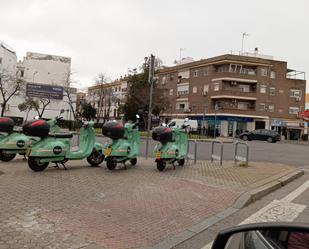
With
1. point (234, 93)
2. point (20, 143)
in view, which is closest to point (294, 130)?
point (234, 93)

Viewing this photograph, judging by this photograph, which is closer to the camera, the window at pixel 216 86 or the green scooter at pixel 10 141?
the green scooter at pixel 10 141

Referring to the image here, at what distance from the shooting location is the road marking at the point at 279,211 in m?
5.72

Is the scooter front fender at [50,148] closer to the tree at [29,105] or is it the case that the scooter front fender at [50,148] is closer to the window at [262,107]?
the tree at [29,105]

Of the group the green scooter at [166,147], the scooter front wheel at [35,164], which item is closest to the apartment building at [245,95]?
the green scooter at [166,147]

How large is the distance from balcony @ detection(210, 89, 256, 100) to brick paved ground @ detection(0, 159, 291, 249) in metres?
41.8

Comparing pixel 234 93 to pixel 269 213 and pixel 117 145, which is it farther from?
pixel 269 213

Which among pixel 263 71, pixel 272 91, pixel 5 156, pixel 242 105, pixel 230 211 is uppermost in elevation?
pixel 263 71

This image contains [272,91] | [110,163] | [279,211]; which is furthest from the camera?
[272,91]

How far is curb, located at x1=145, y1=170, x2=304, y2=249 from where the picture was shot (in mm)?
4480

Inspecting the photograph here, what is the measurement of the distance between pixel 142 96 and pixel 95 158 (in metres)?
34.0

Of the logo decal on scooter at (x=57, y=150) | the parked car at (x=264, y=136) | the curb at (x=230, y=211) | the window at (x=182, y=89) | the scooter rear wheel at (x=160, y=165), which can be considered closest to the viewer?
the curb at (x=230, y=211)

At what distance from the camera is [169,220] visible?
5336mm

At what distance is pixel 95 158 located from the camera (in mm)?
10039

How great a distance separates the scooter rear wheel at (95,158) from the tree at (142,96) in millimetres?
31730
